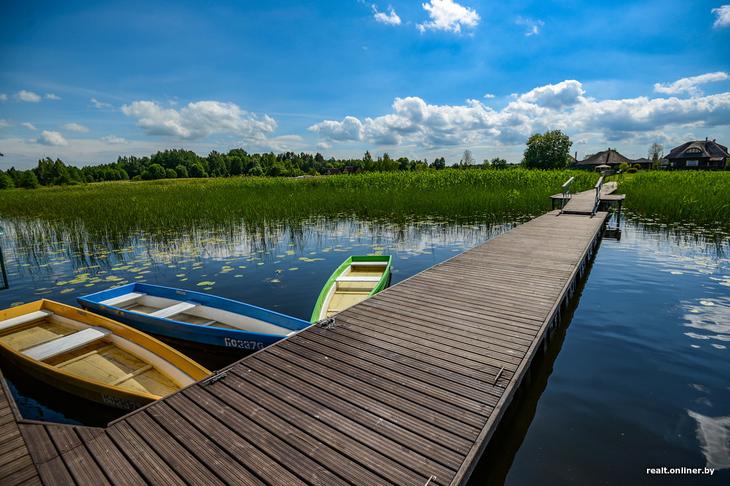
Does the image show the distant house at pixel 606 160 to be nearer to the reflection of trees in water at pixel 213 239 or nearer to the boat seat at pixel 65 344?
the reflection of trees in water at pixel 213 239

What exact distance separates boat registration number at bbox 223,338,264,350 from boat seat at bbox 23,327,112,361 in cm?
191

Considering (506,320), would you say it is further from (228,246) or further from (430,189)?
(430,189)

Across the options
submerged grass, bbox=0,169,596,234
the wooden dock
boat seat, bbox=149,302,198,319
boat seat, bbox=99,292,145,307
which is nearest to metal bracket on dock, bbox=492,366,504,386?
the wooden dock

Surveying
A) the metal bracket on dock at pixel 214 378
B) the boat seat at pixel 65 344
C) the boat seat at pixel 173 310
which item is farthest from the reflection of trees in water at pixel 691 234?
the boat seat at pixel 65 344

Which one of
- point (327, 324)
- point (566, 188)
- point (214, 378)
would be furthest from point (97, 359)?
point (566, 188)

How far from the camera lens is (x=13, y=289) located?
831cm

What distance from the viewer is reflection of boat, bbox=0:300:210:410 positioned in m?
3.88

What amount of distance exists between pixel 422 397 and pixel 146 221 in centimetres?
1660

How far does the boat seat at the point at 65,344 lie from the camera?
4.52 m

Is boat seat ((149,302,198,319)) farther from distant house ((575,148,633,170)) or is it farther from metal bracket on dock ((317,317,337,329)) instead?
distant house ((575,148,633,170))

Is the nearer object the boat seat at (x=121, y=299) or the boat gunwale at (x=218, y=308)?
the boat gunwale at (x=218, y=308)

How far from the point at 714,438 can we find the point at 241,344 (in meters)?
5.19

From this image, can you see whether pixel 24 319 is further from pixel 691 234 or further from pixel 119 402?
pixel 691 234

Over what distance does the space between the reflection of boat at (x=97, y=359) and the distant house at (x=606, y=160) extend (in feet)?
244
